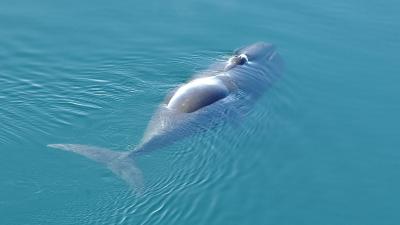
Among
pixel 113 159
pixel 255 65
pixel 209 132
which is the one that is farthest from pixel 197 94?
pixel 113 159

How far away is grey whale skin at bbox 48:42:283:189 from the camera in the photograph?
54.4 feet

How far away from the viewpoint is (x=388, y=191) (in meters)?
17.4

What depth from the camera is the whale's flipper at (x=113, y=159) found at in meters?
16.2

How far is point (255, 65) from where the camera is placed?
21859mm

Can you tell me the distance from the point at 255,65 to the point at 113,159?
7075mm

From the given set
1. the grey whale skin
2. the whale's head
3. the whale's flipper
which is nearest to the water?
the whale's flipper

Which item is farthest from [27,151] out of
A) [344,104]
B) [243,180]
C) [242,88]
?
[344,104]

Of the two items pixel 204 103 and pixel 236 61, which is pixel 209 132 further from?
pixel 236 61

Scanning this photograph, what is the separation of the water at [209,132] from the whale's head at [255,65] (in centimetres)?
46

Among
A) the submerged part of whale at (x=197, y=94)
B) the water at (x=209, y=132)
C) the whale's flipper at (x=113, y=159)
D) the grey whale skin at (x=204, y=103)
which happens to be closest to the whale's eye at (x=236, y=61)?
the grey whale skin at (x=204, y=103)

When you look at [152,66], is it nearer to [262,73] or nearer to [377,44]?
[262,73]

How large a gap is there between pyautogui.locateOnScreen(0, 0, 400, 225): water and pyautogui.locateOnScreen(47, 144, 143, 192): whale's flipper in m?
0.20

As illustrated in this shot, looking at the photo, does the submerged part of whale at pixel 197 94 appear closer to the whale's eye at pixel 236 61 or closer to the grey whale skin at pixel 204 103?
the grey whale skin at pixel 204 103

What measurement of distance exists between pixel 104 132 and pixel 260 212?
14.6ft
